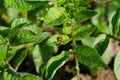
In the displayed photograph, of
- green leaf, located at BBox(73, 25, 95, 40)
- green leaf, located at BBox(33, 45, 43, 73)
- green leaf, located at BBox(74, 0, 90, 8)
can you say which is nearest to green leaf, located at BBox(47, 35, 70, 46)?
green leaf, located at BBox(73, 25, 95, 40)

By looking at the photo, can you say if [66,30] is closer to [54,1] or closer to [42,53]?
[54,1]

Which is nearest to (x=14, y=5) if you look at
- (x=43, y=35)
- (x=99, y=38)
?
(x=43, y=35)

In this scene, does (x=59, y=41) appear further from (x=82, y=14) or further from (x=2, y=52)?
(x=2, y=52)

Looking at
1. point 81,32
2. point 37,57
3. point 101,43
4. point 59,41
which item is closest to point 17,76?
point 59,41

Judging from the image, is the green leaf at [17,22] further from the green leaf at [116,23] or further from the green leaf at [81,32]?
the green leaf at [116,23]

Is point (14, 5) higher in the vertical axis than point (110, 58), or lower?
higher
